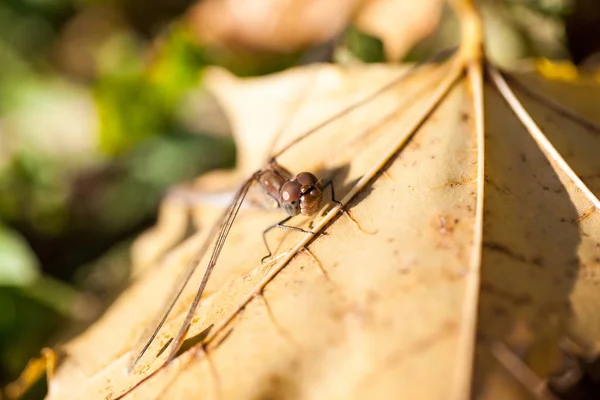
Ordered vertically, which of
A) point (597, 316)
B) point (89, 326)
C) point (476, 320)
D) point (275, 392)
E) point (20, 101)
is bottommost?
point (597, 316)

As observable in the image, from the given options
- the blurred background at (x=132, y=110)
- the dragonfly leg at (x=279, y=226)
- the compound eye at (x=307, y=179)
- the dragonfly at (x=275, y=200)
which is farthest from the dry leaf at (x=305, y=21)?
the dragonfly leg at (x=279, y=226)

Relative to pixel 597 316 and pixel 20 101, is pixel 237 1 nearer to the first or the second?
pixel 20 101

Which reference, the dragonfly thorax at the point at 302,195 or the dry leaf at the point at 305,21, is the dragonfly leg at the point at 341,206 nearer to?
the dragonfly thorax at the point at 302,195

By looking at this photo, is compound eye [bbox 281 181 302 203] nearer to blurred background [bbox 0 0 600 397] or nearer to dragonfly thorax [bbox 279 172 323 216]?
dragonfly thorax [bbox 279 172 323 216]

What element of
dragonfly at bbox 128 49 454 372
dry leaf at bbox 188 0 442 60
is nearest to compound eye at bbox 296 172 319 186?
dragonfly at bbox 128 49 454 372

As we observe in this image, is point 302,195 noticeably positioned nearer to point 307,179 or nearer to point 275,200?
point 307,179

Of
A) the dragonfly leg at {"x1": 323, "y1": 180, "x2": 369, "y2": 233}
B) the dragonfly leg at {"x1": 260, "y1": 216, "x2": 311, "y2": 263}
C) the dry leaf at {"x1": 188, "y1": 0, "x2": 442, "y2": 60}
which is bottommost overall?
the dragonfly leg at {"x1": 323, "y1": 180, "x2": 369, "y2": 233}

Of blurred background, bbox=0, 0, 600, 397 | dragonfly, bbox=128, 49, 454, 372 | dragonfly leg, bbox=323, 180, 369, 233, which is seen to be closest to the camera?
dragonfly leg, bbox=323, 180, 369, 233

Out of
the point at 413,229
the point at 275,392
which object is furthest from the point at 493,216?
the point at 275,392
